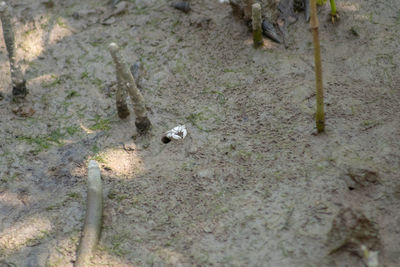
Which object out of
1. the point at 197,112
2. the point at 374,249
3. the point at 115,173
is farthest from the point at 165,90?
the point at 374,249

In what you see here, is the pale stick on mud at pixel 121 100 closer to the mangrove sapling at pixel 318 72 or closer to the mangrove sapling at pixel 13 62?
the mangrove sapling at pixel 13 62

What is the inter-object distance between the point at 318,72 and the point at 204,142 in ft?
2.74

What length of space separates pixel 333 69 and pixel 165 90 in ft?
3.98

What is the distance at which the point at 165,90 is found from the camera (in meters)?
3.20

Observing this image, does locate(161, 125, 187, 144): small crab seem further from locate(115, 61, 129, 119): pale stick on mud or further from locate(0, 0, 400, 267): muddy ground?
locate(115, 61, 129, 119): pale stick on mud

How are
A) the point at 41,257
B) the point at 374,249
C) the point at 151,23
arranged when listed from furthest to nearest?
the point at 151,23 < the point at 41,257 < the point at 374,249

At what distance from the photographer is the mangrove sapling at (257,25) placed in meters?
3.06

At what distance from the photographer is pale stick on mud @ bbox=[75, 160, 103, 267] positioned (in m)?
2.21


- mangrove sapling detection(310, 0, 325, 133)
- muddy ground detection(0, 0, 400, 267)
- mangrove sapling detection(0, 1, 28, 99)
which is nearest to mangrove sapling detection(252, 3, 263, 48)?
muddy ground detection(0, 0, 400, 267)

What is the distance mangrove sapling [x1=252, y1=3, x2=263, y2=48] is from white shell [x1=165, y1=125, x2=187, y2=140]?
95 centimetres

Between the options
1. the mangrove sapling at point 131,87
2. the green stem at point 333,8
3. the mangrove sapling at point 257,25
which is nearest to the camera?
the mangrove sapling at point 131,87

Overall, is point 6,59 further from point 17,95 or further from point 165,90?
point 165,90

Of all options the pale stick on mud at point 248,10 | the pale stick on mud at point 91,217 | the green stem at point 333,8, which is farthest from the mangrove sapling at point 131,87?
the green stem at point 333,8

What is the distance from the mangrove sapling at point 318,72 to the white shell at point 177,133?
83 cm
